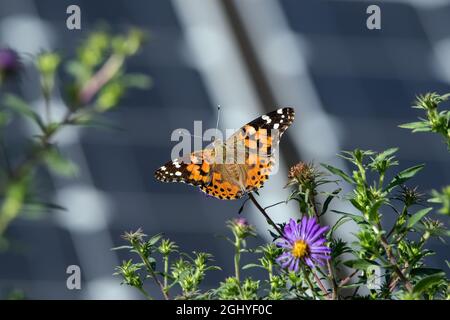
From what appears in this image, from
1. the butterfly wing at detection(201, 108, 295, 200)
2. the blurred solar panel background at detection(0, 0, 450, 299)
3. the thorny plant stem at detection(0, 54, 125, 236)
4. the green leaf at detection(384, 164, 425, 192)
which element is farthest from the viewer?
the blurred solar panel background at detection(0, 0, 450, 299)

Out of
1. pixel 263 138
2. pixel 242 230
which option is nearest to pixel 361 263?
pixel 242 230

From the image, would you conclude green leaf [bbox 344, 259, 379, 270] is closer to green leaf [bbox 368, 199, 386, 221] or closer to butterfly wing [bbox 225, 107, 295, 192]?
green leaf [bbox 368, 199, 386, 221]

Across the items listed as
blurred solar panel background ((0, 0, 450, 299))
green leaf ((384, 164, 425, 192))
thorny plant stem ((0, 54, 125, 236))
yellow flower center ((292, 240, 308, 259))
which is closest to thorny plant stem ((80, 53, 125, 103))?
thorny plant stem ((0, 54, 125, 236))

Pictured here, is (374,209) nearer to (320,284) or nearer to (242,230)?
(320,284)
